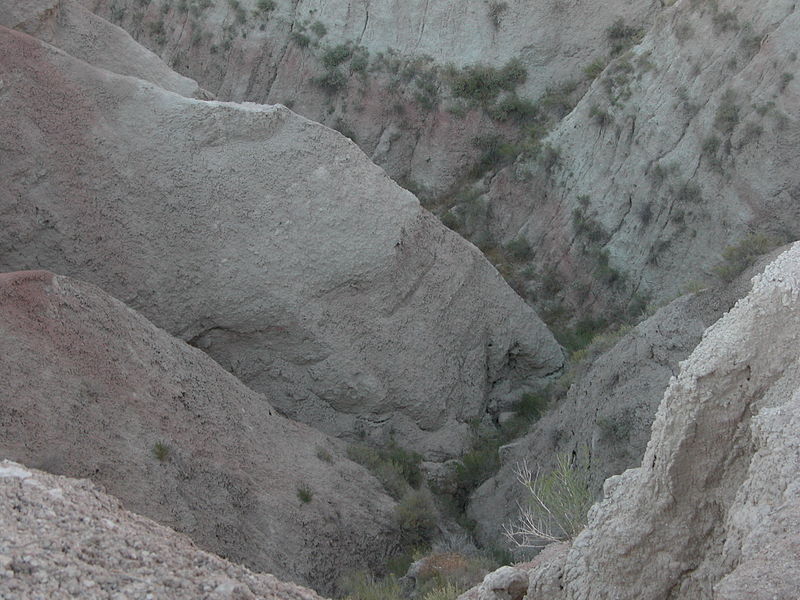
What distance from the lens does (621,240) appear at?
69.2ft

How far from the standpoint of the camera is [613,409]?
1308cm

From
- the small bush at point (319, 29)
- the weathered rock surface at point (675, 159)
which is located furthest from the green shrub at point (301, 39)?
the weathered rock surface at point (675, 159)

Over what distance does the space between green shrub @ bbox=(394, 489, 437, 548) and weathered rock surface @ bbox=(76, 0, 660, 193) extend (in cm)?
1516

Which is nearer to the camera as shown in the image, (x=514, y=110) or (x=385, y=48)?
(x=514, y=110)

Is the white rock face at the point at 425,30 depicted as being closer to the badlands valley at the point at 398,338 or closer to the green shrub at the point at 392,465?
the badlands valley at the point at 398,338

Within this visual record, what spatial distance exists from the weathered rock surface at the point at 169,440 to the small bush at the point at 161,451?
0.04 ft

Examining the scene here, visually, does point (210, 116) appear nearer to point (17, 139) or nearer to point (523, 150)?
point (17, 139)

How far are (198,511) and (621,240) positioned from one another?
12.9 metres

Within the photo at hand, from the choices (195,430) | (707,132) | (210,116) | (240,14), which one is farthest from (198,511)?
(240,14)

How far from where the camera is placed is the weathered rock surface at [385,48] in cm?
2775

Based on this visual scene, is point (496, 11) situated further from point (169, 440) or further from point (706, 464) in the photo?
point (706, 464)

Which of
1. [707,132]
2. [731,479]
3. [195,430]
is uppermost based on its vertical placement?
[707,132]

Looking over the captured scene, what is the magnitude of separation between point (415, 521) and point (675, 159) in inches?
426

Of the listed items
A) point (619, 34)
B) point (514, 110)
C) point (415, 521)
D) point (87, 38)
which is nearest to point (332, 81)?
point (514, 110)
